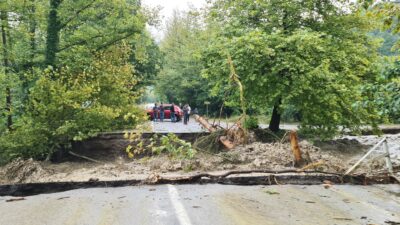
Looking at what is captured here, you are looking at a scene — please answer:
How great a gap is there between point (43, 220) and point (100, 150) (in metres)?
10.6

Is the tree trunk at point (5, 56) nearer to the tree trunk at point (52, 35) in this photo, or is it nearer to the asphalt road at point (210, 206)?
the tree trunk at point (52, 35)

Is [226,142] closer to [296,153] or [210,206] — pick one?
[296,153]

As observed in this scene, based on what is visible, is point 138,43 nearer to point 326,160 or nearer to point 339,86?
point 339,86

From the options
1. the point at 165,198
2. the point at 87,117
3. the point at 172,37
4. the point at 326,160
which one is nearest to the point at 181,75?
the point at 172,37

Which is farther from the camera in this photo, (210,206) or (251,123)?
(251,123)

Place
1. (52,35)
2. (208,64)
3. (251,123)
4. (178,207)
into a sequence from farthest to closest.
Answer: (52,35), (251,123), (208,64), (178,207)

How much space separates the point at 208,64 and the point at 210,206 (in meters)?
10.5

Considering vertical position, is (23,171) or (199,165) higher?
(199,165)

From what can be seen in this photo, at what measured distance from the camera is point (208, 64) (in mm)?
17516

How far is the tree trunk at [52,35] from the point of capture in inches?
773

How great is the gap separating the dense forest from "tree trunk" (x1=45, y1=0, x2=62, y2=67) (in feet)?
0.15

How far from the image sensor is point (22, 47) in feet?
65.0

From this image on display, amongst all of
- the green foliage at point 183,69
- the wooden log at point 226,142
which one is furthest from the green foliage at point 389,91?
the green foliage at point 183,69

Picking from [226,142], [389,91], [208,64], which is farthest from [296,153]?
[208,64]
